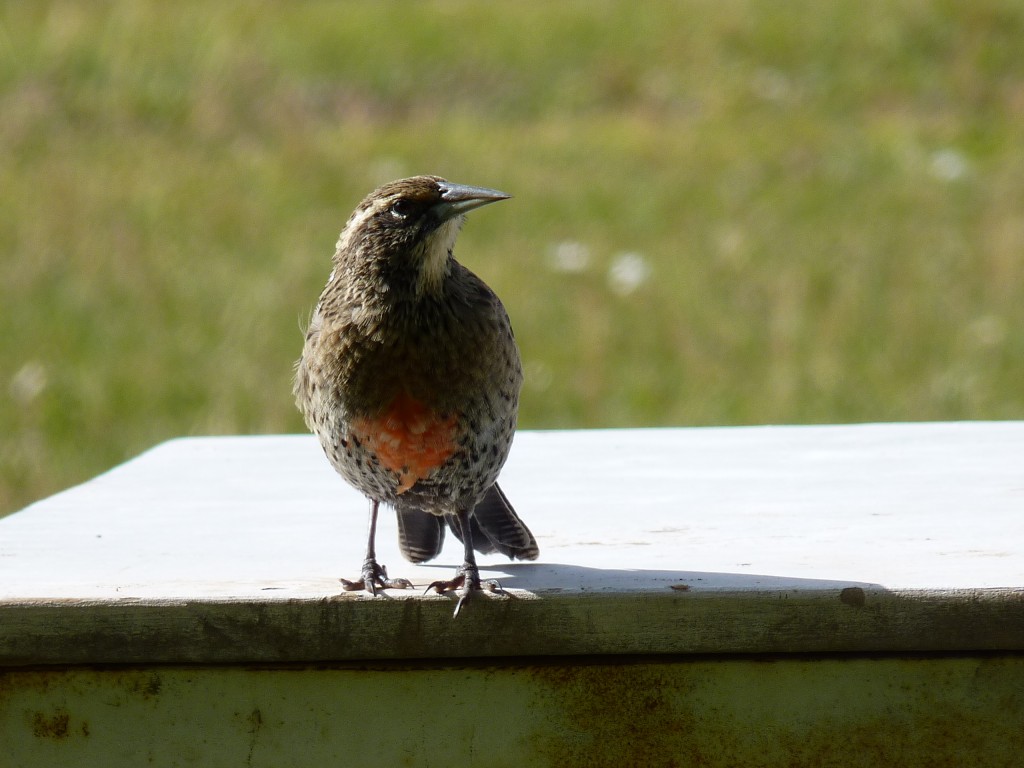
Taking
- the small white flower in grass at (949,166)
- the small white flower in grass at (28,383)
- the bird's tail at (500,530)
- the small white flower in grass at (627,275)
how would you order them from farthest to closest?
the small white flower in grass at (949,166), the small white flower in grass at (627,275), the small white flower in grass at (28,383), the bird's tail at (500,530)

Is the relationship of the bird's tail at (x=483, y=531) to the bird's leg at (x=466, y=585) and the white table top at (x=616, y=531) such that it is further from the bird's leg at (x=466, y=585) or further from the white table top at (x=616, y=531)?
the bird's leg at (x=466, y=585)

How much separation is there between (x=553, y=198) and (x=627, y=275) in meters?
1.71

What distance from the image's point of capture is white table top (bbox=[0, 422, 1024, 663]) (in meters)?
2.15

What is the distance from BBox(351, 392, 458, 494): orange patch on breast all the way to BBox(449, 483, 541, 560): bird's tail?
0.83 feet

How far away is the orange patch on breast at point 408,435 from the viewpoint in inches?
90.9

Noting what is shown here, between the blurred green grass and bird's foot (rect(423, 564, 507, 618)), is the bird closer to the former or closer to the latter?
bird's foot (rect(423, 564, 507, 618))

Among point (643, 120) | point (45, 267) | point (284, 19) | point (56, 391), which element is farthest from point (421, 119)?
point (56, 391)

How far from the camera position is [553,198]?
9195 mm

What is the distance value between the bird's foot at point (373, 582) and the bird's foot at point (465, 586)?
5 cm

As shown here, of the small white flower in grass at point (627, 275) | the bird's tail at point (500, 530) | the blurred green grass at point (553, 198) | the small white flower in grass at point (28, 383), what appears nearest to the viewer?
the bird's tail at point (500, 530)

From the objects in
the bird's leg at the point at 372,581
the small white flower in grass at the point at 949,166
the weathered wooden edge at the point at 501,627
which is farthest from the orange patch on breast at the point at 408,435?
the small white flower in grass at the point at 949,166

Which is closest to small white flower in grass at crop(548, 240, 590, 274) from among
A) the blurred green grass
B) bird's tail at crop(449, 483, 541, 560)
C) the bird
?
the blurred green grass

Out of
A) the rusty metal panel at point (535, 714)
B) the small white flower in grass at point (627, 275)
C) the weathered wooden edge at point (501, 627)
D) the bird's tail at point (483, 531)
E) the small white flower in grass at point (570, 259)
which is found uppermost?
the small white flower in grass at point (570, 259)

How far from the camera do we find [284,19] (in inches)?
555
